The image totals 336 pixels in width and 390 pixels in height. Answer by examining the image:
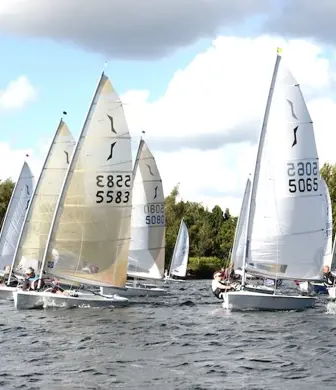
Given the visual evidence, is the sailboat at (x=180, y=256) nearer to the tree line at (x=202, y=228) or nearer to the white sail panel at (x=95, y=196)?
the tree line at (x=202, y=228)

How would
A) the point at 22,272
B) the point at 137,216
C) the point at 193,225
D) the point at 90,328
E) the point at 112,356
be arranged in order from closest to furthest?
the point at 112,356 → the point at 90,328 → the point at 22,272 → the point at 137,216 → the point at 193,225

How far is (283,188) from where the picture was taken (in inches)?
1420

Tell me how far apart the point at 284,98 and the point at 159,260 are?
15146 millimetres

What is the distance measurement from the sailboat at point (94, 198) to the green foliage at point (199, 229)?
6172 centimetres

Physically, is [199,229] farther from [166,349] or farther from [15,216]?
[166,349]

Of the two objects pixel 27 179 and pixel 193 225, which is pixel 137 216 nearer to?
pixel 27 179

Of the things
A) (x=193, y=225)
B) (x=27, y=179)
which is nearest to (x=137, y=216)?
(x=27, y=179)

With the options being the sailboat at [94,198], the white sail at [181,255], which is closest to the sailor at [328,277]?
the sailboat at [94,198]

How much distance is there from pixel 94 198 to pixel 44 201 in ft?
31.2

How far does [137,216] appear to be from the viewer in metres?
48.2

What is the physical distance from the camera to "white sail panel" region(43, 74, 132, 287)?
35.5 meters

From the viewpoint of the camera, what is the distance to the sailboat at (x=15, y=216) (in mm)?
48688

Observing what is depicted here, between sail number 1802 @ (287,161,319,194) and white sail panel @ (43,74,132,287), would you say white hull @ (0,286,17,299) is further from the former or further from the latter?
sail number 1802 @ (287,161,319,194)

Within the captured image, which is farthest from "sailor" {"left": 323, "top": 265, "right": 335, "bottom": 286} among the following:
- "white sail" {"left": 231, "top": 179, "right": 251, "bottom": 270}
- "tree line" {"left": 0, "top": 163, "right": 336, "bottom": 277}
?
"tree line" {"left": 0, "top": 163, "right": 336, "bottom": 277}
